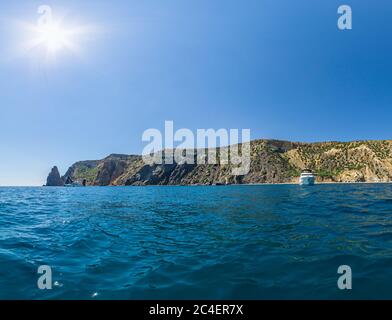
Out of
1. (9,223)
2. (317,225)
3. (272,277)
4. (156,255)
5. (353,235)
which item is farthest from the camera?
(9,223)

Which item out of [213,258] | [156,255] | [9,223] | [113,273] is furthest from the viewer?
[9,223]

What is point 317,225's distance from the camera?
14.5 m
